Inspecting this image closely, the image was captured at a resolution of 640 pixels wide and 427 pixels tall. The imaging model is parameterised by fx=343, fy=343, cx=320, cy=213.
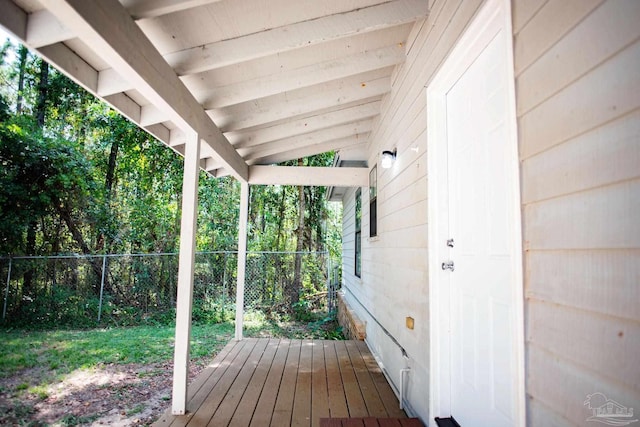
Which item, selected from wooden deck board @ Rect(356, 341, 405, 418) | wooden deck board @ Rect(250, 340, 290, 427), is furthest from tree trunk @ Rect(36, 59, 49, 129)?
wooden deck board @ Rect(356, 341, 405, 418)

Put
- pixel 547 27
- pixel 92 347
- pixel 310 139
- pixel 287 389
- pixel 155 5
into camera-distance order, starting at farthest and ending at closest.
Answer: pixel 92 347
pixel 310 139
pixel 287 389
pixel 155 5
pixel 547 27

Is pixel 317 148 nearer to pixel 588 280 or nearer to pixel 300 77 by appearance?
pixel 300 77

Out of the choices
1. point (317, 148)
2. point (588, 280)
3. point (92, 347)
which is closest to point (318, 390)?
point (588, 280)

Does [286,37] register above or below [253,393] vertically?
above

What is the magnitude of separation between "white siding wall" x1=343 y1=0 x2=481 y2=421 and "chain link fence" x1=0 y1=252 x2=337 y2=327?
4.48 meters

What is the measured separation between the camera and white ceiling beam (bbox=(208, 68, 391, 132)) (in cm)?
324

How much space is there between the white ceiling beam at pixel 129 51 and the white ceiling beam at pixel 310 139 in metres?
1.68

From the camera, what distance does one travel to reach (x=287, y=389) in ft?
10.0

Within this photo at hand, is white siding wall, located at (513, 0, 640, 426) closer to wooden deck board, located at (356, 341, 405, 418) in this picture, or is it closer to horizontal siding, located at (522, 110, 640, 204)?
horizontal siding, located at (522, 110, 640, 204)

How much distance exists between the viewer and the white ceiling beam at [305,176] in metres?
4.86

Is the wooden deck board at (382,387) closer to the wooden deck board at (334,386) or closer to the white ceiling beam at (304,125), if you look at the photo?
the wooden deck board at (334,386)

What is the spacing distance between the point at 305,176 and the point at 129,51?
3252mm

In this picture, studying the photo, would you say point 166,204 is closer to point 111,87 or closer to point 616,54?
point 111,87

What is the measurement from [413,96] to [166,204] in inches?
336
